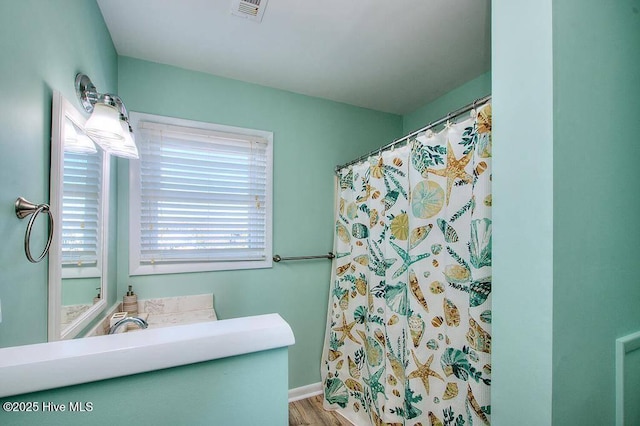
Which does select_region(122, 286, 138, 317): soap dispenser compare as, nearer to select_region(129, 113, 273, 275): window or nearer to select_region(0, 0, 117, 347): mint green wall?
select_region(129, 113, 273, 275): window

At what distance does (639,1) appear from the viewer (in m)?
0.93

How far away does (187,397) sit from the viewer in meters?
0.58

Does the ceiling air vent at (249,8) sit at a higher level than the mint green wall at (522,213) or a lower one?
higher

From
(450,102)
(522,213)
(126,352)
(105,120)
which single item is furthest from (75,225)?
(450,102)

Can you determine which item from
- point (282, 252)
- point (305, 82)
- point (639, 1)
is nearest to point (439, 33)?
point (639, 1)

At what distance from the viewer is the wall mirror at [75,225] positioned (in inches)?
34.7

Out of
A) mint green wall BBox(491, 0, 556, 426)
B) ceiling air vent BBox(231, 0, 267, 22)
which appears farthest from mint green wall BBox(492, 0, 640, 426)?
ceiling air vent BBox(231, 0, 267, 22)

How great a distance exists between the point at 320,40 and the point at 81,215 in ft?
4.85

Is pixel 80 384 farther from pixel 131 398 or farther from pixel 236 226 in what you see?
pixel 236 226

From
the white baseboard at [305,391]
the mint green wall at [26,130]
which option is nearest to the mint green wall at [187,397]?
the mint green wall at [26,130]

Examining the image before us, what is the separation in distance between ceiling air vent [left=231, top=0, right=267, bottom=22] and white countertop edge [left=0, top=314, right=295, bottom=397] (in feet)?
4.59

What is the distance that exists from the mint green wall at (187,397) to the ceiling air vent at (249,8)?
1475 millimetres

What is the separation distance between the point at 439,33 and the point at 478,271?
4.23 feet

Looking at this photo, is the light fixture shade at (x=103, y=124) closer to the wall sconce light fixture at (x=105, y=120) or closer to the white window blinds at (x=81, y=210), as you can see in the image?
the wall sconce light fixture at (x=105, y=120)
